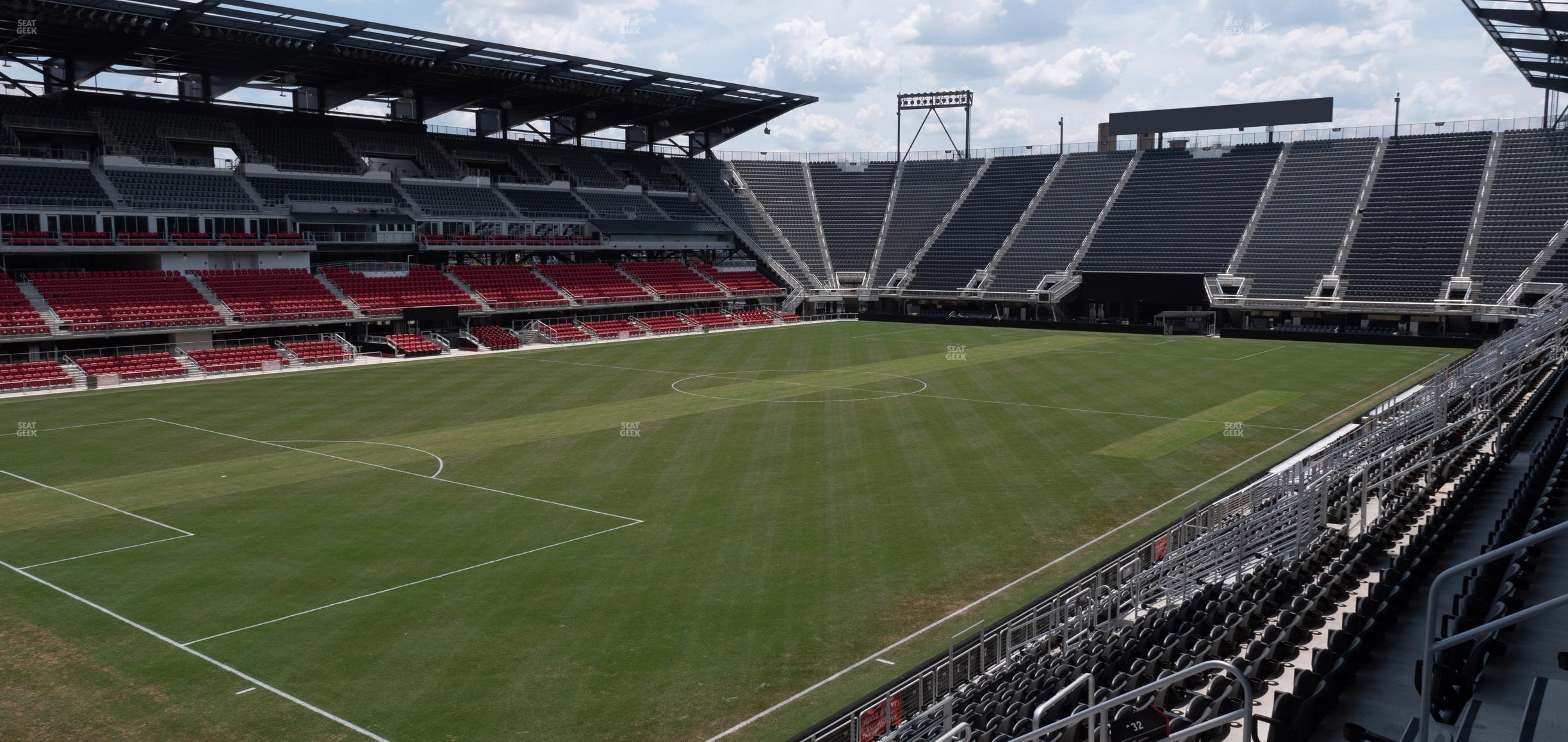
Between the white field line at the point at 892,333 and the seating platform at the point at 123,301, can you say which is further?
the white field line at the point at 892,333

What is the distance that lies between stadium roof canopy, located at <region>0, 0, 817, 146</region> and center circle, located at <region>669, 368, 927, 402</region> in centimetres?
2702

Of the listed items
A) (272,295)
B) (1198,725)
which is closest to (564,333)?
(272,295)

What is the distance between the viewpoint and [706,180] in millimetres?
90562

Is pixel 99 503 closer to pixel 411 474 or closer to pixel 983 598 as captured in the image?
pixel 411 474

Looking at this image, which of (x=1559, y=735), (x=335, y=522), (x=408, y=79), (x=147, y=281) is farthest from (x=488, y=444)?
(x=408, y=79)

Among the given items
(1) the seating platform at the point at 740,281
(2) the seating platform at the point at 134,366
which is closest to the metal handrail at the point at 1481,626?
(2) the seating platform at the point at 134,366

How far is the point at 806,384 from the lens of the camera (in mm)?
42750

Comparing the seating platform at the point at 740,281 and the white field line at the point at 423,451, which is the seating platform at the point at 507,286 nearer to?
the seating platform at the point at 740,281

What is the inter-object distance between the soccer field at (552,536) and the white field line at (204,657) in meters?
0.06

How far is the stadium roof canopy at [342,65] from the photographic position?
48969mm

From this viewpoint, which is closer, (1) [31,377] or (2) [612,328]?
(1) [31,377]

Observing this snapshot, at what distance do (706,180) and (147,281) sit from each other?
48400 millimetres

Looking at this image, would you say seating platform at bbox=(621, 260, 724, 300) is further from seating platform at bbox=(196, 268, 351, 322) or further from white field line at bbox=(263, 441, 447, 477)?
white field line at bbox=(263, 441, 447, 477)

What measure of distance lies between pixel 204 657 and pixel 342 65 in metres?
53.6
